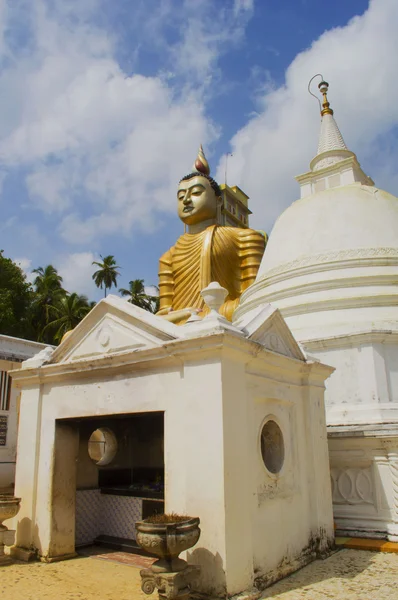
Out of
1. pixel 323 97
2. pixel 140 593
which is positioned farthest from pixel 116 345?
pixel 323 97

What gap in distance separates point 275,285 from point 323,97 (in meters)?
10.1

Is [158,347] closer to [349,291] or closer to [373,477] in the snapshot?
[373,477]

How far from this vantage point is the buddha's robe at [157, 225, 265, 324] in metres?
17.6

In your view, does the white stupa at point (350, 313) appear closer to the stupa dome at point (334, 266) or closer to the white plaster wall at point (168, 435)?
the stupa dome at point (334, 266)

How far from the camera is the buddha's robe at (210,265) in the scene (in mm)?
17641

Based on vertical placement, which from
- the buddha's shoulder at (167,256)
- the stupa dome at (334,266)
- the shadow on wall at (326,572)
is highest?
the buddha's shoulder at (167,256)

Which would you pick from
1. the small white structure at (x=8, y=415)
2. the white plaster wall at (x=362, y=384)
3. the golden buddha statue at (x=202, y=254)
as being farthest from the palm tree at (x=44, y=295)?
the white plaster wall at (x=362, y=384)

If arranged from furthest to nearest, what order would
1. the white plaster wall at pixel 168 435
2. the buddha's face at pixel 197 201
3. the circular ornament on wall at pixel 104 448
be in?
the buddha's face at pixel 197 201 < the circular ornament on wall at pixel 104 448 < the white plaster wall at pixel 168 435

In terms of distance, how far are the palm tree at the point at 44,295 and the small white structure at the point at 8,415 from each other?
710 inches

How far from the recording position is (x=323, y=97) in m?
19.9

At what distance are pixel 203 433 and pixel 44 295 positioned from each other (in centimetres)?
3643

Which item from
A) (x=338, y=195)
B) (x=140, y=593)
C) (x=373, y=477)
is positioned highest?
(x=338, y=195)

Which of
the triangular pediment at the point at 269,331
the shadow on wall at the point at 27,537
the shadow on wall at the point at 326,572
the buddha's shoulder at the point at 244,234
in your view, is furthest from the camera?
the buddha's shoulder at the point at 244,234

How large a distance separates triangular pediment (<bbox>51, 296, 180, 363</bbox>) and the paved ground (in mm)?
3078
